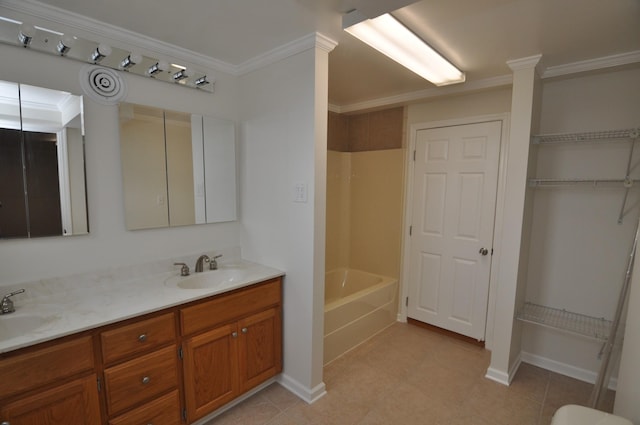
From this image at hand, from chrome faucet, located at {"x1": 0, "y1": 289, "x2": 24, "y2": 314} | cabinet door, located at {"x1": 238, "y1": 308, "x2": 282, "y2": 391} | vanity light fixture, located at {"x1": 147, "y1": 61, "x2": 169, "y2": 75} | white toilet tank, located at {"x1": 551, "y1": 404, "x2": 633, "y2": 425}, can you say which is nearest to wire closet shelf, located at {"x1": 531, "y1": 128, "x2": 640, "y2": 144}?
white toilet tank, located at {"x1": 551, "y1": 404, "x2": 633, "y2": 425}

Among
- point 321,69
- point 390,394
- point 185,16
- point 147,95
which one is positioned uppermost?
point 185,16

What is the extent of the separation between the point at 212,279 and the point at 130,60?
1.44 m

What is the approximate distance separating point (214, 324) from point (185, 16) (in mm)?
1717

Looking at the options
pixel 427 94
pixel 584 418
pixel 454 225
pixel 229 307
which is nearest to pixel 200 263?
pixel 229 307

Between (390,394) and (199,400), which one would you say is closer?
(199,400)

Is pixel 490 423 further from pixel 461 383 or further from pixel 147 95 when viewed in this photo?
pixel 147 95

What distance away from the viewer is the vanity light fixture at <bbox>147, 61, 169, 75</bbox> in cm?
194

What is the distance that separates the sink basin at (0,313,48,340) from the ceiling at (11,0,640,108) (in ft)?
Answer: 5.05

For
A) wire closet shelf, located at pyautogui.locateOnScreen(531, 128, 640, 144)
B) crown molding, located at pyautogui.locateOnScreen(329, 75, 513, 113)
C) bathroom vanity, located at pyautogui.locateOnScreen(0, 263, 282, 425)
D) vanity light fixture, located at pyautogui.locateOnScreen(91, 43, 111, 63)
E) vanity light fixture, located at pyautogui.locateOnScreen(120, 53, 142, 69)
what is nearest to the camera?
bathroom vanity, located at pyautogui.locateOnScreen(0, 263, 282, 425)

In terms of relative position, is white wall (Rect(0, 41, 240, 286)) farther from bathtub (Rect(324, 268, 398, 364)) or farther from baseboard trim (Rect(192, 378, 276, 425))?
bathtub (Rect(324, 268, 398, 364))

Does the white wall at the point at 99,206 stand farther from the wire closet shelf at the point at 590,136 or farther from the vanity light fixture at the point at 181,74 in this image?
the wire closet shelf at the point at 590,136

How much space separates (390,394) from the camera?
219 cm

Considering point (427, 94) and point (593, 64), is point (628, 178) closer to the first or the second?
point (593, 64)

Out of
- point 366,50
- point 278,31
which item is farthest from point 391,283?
point 278,31
